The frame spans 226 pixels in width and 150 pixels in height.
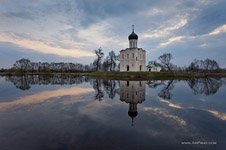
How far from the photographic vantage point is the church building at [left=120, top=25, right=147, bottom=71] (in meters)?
63.4

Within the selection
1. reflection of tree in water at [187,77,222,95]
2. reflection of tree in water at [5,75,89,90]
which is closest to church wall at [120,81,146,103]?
reflection of tree in water at [187,77,222,95]

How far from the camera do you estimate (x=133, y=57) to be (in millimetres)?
63812

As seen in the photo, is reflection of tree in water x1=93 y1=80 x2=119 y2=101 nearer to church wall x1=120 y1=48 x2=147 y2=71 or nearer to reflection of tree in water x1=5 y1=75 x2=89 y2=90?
reflection of tree in water x1=5 y1=75 x2=89 y2=90

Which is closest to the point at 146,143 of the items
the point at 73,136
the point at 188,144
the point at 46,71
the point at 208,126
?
the point at 188,144

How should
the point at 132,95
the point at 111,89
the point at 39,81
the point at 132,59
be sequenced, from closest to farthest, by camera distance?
the point at 132,95 → the point at 111,89 → the point at 39,81 → the point at 132,59

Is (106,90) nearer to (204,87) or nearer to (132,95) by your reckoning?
(132,95)

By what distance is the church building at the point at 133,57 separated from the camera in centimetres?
6341

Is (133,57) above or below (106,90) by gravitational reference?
above

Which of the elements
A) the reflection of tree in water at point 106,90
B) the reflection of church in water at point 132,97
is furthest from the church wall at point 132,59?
the reflection of church in water at point 132,97

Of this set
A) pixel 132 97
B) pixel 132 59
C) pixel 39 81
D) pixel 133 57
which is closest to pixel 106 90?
pixel 132 97

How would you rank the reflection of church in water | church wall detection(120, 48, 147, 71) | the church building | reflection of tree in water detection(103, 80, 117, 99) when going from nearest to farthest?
1. the reflection of church in water
2. reflection of tree in water detection(103, 80, 117, 99)
3. the church building
4. church wall detection(120, 48, 147, 71)

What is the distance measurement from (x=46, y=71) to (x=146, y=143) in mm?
134081

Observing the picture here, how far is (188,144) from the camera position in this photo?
6.82m

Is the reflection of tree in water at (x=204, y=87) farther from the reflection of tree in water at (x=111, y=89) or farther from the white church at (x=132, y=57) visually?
the white church at (x=132, y=57)
